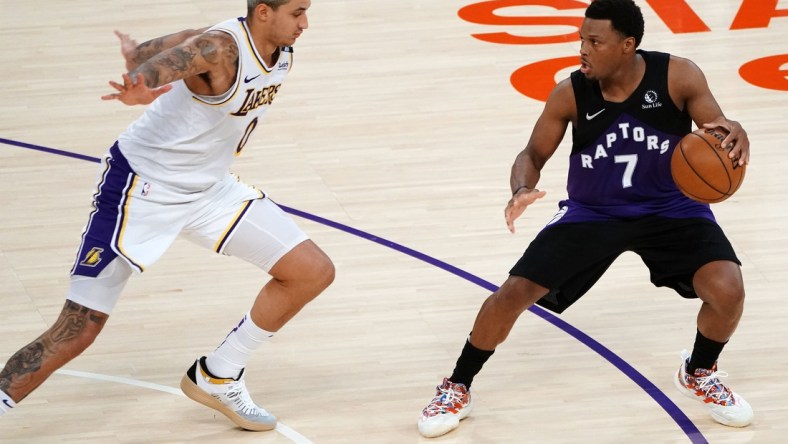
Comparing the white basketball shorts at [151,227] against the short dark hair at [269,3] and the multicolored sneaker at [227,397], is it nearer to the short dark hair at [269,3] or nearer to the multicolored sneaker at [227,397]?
the multicolored sneaker at [227,397]

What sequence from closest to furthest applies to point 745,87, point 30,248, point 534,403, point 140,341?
point 534,403, point 140,341, point 30,248, point 745,87

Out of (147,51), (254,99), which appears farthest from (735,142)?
(147,51)

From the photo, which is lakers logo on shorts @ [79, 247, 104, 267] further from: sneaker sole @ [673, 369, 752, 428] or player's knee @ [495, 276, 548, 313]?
sneaker sole @ [673, 369, 752, 428]

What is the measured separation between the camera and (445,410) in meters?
5.69

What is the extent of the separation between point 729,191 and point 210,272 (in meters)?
3.04

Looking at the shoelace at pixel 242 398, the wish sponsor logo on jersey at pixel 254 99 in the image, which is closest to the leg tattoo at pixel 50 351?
the shoelace at pixel 242 398

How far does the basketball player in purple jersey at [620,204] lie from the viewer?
5.48 m

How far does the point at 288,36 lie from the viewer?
17.3 feet

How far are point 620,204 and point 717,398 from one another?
0.95 metres

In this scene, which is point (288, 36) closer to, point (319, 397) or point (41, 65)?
point (319, 397)

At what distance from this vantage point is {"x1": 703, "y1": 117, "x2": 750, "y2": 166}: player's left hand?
209 inches

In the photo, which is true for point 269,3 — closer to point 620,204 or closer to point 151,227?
point 151,227

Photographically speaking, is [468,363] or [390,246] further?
[390,246]

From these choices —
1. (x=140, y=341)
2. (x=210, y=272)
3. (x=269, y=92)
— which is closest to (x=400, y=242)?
(x=210, y=272)
